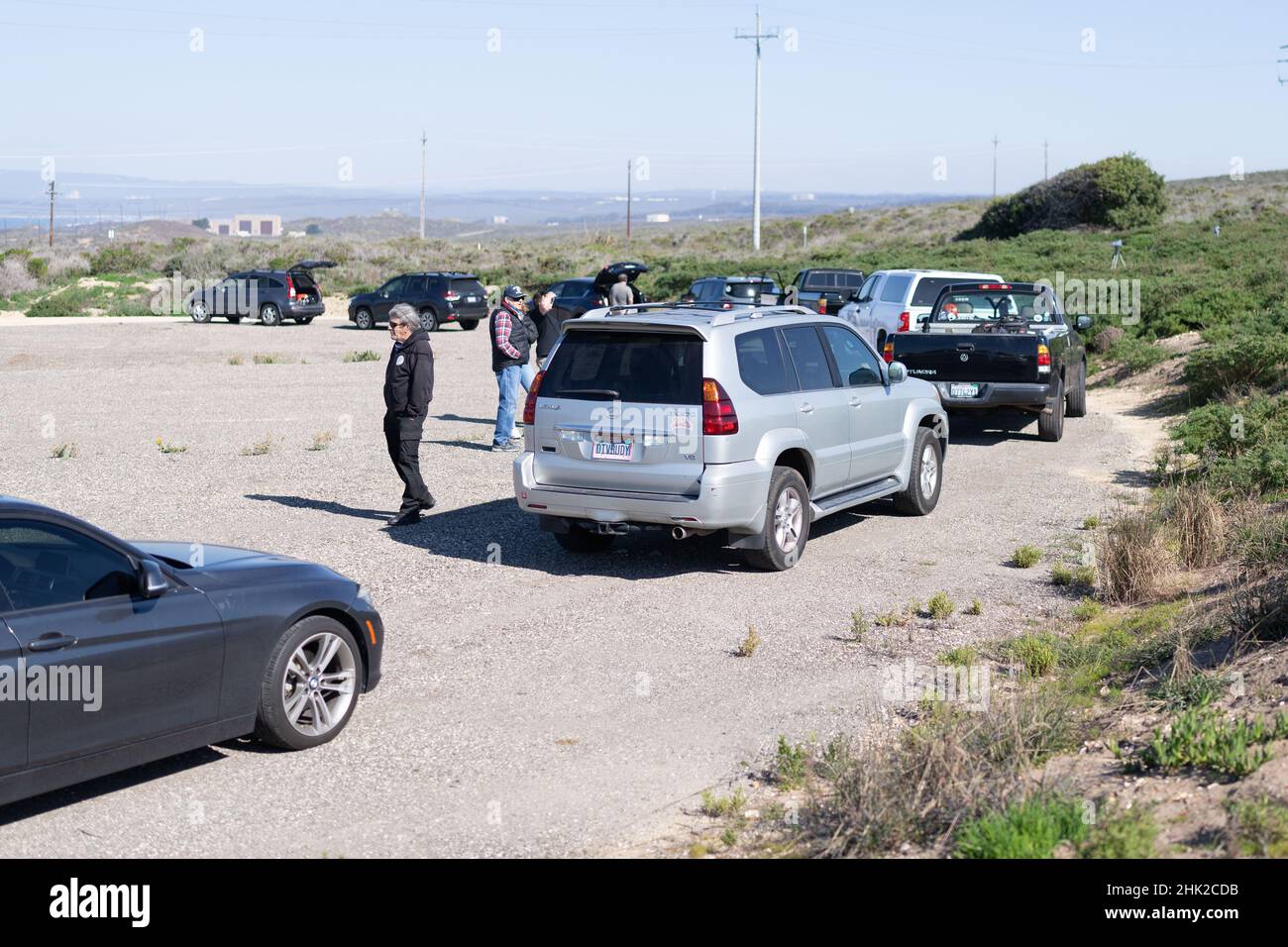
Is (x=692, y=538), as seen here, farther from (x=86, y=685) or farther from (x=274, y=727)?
(x=86, y=685)

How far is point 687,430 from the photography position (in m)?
9.46

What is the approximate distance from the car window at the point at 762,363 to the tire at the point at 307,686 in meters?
4.11

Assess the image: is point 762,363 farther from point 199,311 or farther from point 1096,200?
point 1096,200

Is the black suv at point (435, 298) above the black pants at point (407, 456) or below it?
above

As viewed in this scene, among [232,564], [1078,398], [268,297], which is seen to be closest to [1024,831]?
[232,564]

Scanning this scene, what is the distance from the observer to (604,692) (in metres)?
7.30

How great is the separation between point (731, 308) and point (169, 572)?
18.2ft

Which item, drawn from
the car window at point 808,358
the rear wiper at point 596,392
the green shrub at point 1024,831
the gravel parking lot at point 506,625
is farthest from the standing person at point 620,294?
the green shrub at point 1024,831

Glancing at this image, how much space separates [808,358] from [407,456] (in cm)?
357

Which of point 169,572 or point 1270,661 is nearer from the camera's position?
point 169,572

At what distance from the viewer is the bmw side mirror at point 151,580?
5543 mm

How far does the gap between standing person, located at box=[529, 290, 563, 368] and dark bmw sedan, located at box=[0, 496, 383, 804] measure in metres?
9.92

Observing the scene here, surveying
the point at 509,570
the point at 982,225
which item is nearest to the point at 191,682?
the point at 509,570

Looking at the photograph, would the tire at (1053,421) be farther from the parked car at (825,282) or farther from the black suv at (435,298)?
the black suv at (435,298)
